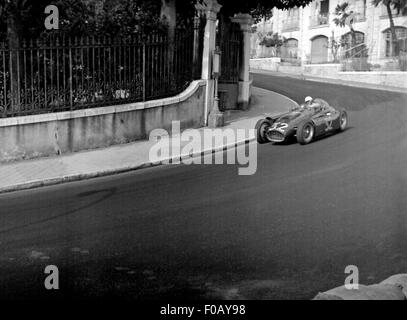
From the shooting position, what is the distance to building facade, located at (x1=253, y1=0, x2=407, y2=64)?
4012cm

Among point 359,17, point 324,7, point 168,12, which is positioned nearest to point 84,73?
point 168,12

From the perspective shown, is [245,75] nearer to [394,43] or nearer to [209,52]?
[209,52]

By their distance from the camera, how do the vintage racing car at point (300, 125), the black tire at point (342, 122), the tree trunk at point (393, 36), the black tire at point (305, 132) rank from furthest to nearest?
the tree trunk at point (393, 36) → the black tire at point (342, 122) → the vintage racing car at point (300, 125) → the black tire at point (305, 132)

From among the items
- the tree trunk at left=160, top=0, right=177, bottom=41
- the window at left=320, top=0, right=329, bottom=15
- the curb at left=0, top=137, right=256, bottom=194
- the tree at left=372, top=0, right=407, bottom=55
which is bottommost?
the curb at left=0, top=137, right=256, bottom=194

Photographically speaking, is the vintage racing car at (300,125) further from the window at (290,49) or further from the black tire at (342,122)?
the window at (290,49)

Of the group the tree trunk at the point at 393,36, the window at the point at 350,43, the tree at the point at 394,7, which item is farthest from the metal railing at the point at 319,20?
the tree trunk at the point at 393,36

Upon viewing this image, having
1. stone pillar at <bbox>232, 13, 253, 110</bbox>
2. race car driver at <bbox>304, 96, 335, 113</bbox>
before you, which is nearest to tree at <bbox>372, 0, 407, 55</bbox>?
stone pillar at <bbox>232, 13, 253, 110</bbox>

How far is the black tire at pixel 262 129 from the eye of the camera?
13.8 metres

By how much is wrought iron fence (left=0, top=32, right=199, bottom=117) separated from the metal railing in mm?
34819

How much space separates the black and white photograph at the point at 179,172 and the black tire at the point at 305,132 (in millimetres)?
51

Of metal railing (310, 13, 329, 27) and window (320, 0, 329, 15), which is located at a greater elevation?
window (320, 0, 329, 15)

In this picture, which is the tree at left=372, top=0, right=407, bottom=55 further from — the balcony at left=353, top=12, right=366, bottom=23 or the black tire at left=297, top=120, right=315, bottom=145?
the black tire at left=297, top=120, right=315, bottom=145

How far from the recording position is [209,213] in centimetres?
803

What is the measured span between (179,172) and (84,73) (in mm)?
4254
